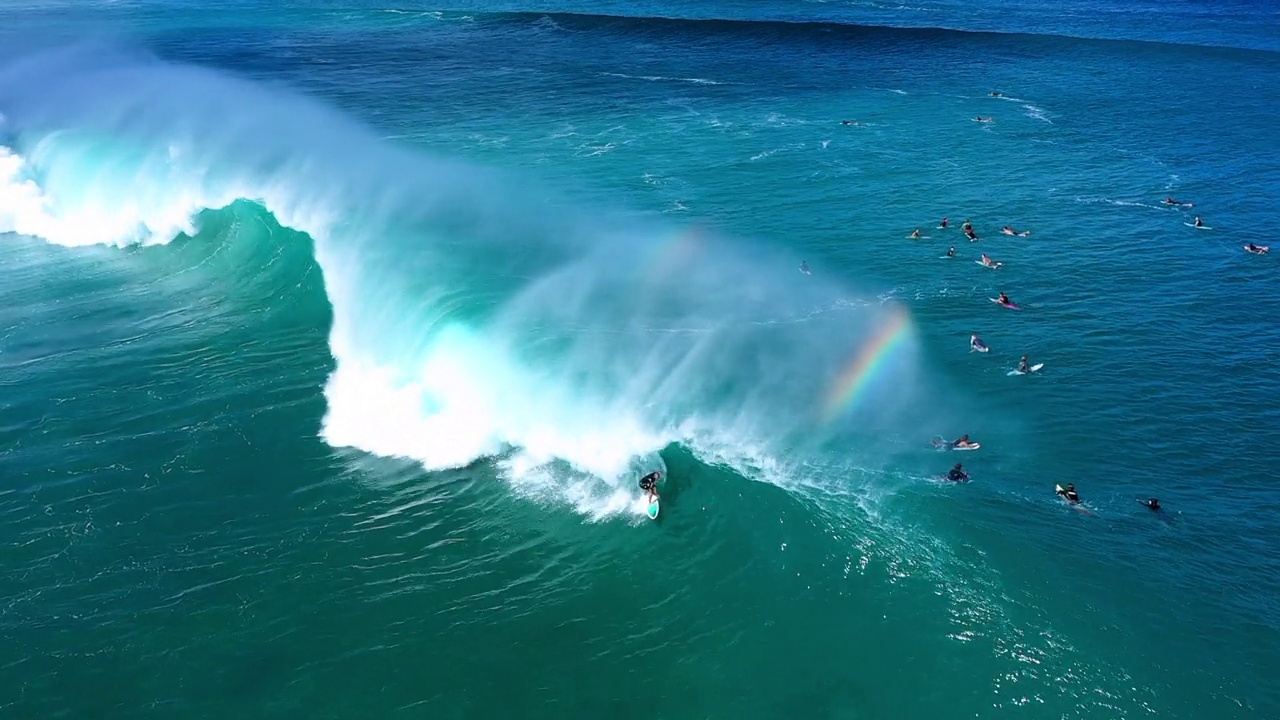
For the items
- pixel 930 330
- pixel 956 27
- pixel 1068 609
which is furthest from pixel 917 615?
pixel 956 27

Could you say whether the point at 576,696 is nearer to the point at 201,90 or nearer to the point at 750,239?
the point at 750,239

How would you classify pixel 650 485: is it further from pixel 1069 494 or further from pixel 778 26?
pixel 778 26

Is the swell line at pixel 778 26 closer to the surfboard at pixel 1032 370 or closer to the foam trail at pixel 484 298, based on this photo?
the foam trail at pixel 484 298

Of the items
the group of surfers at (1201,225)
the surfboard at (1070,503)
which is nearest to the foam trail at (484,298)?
the surfboard at (1070,503)

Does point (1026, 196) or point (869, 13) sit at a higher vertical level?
point (869, 13)

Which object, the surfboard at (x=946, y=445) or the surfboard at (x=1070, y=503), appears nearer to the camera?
the surfboard at (x=1070, y=503)

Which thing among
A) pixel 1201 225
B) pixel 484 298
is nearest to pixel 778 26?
pixel 1201 225

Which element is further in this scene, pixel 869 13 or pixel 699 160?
pixel 869 13
